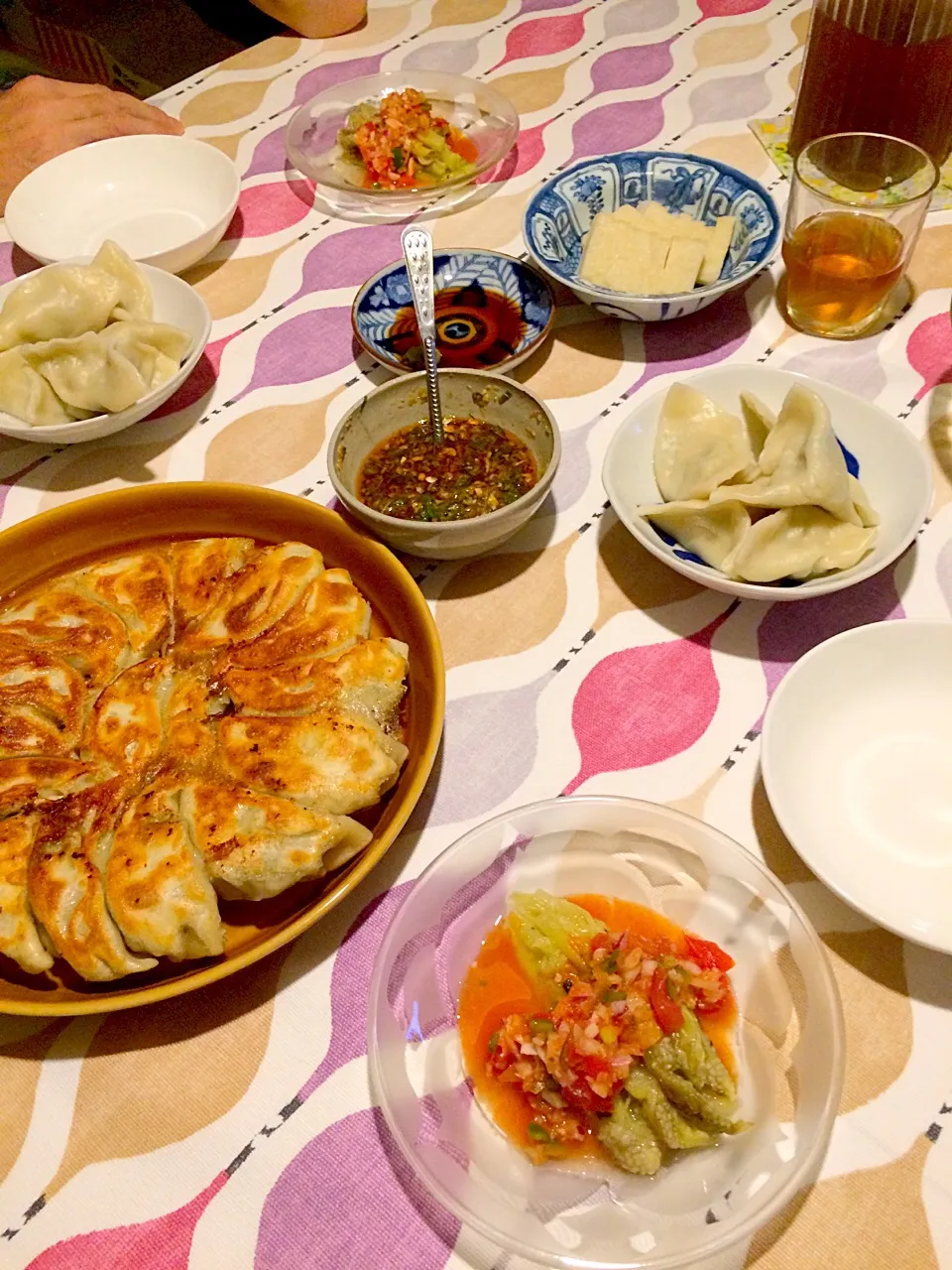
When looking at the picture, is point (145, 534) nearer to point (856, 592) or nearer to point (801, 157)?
point (856, 592)

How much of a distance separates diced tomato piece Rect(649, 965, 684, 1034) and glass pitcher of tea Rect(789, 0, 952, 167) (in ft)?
8.34

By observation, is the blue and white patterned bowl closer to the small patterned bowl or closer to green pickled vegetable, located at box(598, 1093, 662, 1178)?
the small patterned bowl

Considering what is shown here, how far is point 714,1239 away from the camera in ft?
3.67

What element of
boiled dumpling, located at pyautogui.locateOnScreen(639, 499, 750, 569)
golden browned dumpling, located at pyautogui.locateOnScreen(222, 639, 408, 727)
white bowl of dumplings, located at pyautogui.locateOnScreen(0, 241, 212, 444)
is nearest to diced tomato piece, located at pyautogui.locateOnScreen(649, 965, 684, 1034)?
golden browned dumpling, located at pyautogui.locateOnScreen(222, 639, 408, 727)

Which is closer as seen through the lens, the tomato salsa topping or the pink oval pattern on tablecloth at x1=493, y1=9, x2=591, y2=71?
the tomato salsa topping

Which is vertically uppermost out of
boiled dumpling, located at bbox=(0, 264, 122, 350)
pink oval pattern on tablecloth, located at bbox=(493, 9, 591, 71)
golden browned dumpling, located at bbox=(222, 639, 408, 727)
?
pink oval pattern on tablecloth, located at bbox=(493, 9, 591, 71)

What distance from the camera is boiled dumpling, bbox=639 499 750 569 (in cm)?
184

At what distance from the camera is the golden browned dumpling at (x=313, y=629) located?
1.64m

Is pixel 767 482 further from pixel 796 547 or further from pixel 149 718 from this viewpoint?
pixel 149 718

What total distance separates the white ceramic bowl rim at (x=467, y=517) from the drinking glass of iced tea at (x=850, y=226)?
0.89 m

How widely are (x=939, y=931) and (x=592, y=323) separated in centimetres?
180

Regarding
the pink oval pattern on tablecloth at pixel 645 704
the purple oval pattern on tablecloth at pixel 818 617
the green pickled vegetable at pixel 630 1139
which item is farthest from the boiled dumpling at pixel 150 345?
the green pickled vegetable at pixel 630 1139

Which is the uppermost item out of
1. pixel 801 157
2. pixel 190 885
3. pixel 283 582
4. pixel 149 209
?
pixel 801 157

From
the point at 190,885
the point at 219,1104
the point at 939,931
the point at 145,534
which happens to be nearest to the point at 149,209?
the point at 145,534
